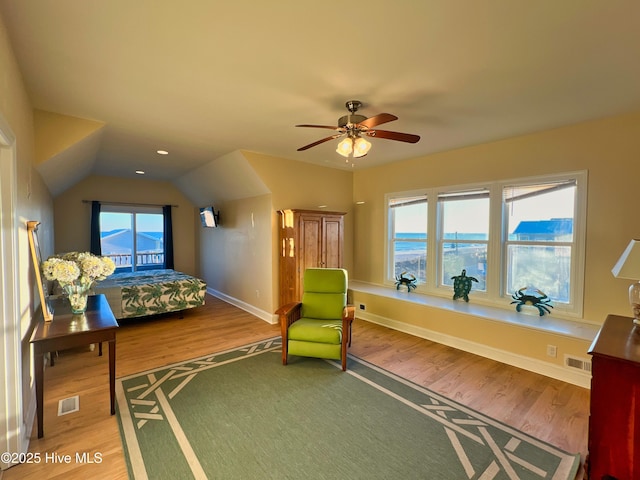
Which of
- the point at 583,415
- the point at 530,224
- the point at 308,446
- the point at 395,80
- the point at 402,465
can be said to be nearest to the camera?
the point at 402,465

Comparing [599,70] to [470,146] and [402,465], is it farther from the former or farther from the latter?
[402,465]

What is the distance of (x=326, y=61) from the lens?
6.61 ft

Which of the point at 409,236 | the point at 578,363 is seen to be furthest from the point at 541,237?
the point at 409,236

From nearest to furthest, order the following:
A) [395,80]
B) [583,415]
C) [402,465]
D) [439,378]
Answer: [402,465], [395,80], [583,415], [439,378]

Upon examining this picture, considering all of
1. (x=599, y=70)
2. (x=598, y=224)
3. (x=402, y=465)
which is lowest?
(x=402, y=465)

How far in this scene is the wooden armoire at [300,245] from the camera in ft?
14.9

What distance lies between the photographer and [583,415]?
2.42m

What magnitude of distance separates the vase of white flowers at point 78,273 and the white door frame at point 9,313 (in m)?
0.47

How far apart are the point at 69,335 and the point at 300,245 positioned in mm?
2935

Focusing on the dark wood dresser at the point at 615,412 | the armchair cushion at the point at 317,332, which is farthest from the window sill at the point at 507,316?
the armchair cushion at the point at 317,332

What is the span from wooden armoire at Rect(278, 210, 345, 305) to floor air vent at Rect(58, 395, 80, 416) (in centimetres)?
266

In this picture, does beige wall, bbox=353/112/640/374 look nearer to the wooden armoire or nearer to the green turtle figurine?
the green turtle figurine

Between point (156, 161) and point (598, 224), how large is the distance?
20.3ft

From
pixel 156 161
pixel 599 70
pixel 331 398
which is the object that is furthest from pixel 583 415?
pixel 156 161
